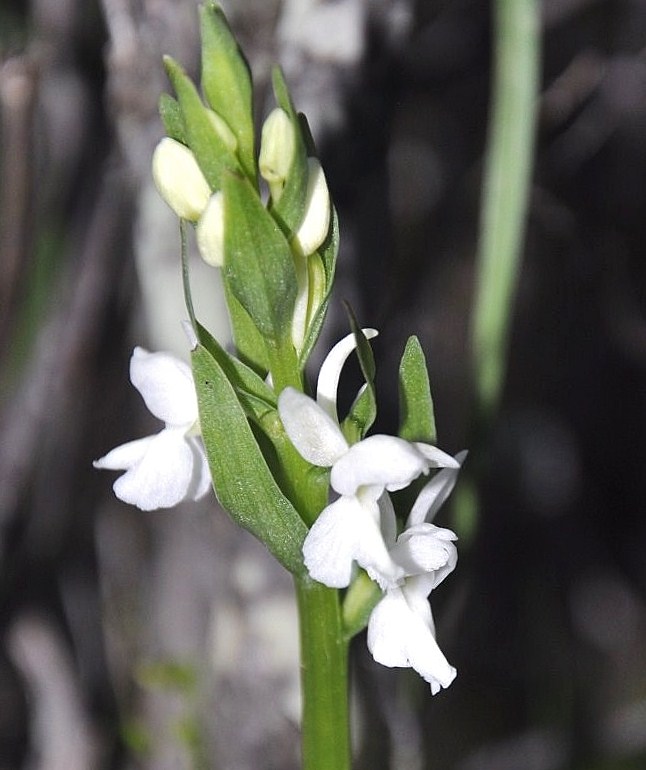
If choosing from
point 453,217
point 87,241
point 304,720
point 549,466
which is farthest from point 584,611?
point 304,720

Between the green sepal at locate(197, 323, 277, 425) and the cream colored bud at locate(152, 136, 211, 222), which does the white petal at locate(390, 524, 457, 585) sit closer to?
the green sepal at locate(197, 323, 277, 425)

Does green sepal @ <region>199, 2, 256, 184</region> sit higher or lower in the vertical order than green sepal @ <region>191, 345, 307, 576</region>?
higher

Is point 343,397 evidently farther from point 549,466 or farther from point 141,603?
point 549,466

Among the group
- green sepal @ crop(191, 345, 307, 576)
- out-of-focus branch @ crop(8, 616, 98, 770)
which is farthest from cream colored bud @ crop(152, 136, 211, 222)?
out-of-focus branch @ crop(8, 616, 98, 770)

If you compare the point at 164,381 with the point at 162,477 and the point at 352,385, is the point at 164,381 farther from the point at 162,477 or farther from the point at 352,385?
the point at 352,385

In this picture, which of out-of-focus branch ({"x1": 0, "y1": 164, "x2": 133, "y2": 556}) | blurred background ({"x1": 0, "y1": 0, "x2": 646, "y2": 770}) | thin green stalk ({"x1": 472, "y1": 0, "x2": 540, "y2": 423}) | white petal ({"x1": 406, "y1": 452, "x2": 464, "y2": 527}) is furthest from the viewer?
out-of-focus branch ({"x1": 0, "y1": 164, "x2": 133, "y2": 556})

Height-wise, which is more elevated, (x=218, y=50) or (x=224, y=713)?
(x=218, y=50)

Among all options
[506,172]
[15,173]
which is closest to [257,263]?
[506,172]
